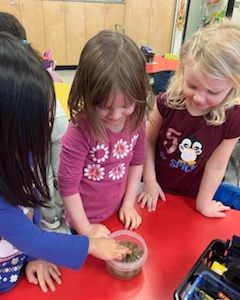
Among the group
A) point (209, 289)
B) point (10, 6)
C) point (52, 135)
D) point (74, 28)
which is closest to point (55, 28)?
point (74, 28)

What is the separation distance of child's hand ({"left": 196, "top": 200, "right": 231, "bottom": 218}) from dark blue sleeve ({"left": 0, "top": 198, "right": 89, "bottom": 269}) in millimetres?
380

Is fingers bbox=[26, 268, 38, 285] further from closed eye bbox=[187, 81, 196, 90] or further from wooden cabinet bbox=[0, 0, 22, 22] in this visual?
wooden cabinet bbox=[0, 0, 22, 22]

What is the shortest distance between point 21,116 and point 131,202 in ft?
1.63

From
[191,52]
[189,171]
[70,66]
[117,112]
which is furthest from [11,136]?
[70,66]

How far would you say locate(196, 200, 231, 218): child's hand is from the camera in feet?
2.80

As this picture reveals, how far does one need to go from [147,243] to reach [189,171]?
1.06 ft

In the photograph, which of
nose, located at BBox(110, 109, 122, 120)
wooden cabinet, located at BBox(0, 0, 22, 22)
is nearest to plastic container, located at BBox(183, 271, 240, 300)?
nose, located at BBox(110, 109, 122, 120)

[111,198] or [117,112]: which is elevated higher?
[117,112]

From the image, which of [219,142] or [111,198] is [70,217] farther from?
[219,142]

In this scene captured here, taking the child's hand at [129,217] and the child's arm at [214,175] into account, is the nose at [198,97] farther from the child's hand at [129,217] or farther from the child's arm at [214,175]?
the child's hand at [129,217]

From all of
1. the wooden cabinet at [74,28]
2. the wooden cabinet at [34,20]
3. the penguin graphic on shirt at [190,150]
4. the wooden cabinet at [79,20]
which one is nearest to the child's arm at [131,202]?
the penguin graphic on shirt at [190,150]

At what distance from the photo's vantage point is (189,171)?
99 centimetres

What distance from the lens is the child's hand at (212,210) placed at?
0.85m

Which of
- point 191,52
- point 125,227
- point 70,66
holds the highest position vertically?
point 191,52
